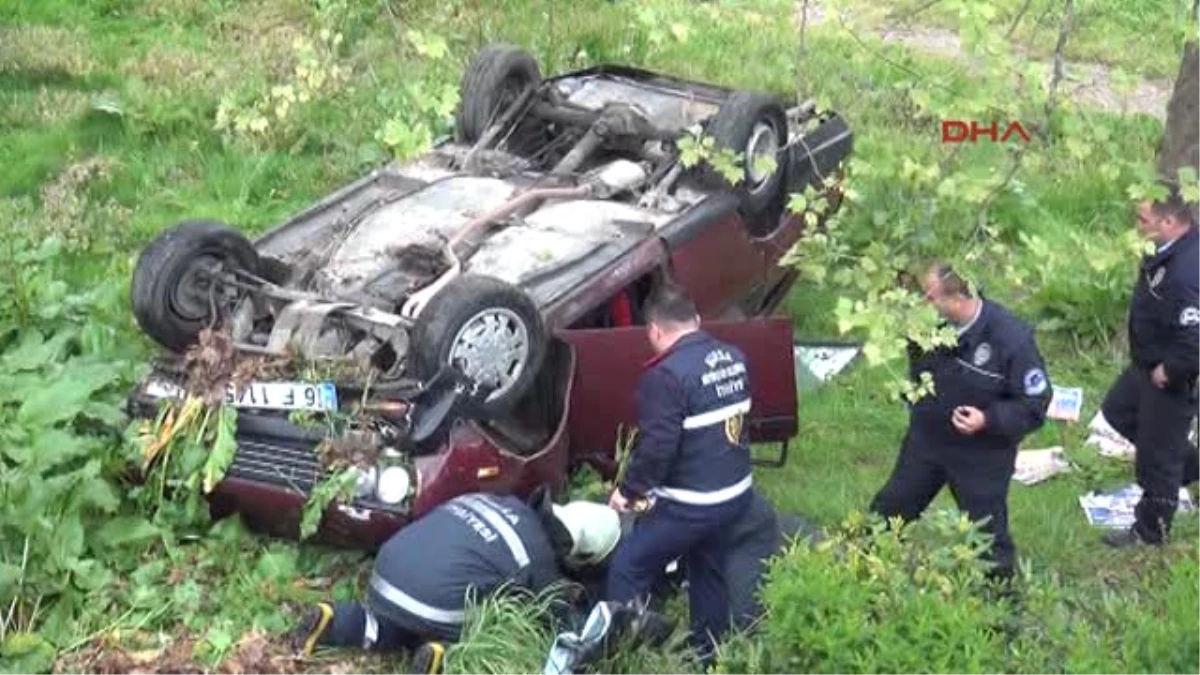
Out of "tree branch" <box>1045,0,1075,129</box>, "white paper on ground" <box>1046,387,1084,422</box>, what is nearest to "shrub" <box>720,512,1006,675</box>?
"tree branch" <box>1045,0,1075,129</box>

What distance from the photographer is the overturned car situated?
23.4ft

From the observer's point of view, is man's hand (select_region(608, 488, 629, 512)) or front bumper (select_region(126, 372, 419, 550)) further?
front bumper (select_region(126, 372, 419, 550))

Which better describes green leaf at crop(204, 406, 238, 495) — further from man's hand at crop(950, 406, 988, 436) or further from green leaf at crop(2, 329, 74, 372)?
man's hand at crop(950, 406, 988, 436)

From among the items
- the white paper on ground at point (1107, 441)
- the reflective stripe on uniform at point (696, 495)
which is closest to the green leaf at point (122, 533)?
the reflective stripe on uniform at point (696, 495)

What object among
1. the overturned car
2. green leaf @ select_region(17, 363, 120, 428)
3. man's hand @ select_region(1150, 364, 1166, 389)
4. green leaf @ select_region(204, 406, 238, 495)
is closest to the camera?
the overturned car

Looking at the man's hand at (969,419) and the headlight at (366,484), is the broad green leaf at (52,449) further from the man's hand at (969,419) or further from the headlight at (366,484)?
the man's hand at (969,419)

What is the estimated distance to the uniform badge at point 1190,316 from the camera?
7.31 meters

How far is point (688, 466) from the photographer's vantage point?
22.0 feet

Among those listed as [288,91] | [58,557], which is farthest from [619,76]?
[58,557]

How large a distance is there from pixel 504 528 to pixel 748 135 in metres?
2.83

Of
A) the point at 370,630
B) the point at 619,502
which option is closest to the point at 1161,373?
the point at 619,502

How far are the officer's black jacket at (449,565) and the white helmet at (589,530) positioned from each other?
0.31 m

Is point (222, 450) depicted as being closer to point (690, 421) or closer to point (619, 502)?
point (619, 502)

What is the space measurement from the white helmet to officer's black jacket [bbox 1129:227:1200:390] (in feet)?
7.69
